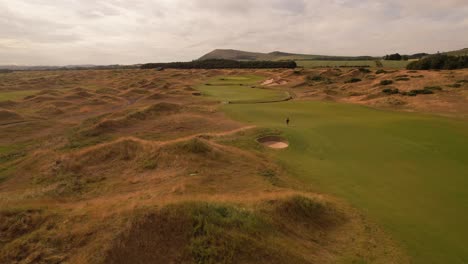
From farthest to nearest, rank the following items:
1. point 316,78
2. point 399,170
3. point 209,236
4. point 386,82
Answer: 1. point 316,78
2. point 386,82
3. point 399,170
4. point 209,236

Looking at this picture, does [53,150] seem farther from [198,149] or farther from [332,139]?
[332,139]

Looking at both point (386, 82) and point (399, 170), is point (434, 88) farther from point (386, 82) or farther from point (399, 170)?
point (399, 170)

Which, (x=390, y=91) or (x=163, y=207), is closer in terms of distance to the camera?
(x=163, y=207)

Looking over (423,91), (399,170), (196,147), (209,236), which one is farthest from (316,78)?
(209,236)

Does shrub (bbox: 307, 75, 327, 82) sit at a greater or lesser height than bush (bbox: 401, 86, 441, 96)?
greater

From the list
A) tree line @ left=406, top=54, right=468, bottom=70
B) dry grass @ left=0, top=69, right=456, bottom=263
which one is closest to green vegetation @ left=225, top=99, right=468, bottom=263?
dry grass @ left=0, top=69, right=456, bottom=263

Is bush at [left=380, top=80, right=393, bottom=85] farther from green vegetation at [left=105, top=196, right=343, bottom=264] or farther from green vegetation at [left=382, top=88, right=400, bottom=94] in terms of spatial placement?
green vegetation at [left=105, top=196, right=343, bottom=264]
